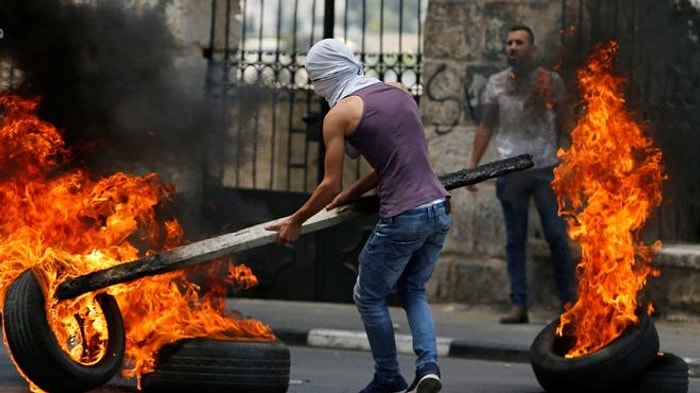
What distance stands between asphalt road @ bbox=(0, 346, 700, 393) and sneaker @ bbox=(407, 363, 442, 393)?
1053mm

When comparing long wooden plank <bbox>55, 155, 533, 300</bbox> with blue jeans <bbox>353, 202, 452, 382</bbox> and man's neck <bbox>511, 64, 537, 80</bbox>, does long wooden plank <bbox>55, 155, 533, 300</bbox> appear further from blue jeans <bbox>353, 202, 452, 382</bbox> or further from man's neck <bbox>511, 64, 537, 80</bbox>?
man's neck <bbox>511, 64, 537, 80</bbox>

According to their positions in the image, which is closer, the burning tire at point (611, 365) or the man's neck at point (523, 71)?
the burning tire at point (611, 365)

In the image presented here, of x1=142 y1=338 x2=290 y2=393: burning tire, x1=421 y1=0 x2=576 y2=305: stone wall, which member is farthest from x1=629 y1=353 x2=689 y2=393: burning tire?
x1=421 y1=0 x2=576 y2=305: stone wall

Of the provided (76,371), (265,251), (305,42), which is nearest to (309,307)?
(265,251)

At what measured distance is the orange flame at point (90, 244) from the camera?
306 inches

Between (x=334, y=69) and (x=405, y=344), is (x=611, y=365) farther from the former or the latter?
(x=405, y=344)

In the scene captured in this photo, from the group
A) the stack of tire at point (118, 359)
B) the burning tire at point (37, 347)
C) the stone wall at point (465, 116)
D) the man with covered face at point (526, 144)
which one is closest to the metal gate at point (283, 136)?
the stone wall at point (465, 116)

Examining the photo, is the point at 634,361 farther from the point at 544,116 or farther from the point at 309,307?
the point at 309,307

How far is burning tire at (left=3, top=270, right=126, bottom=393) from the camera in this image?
7.29m

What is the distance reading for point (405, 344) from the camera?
1122 cm

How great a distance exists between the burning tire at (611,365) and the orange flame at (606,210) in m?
0.11

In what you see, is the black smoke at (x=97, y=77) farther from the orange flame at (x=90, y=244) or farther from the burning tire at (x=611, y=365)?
the burning tire at (x=611, y=365)

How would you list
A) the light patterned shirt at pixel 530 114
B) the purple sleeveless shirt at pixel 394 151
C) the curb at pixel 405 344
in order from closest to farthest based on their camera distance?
the purple sleeveless shirt at pixel 394 151, the curb at pixel 405 344, the light patterned shirt at pixel 530 114

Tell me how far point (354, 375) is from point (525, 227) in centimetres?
295
